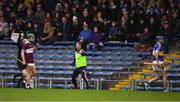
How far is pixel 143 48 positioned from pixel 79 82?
331cm

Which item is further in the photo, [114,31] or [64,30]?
[64,30]

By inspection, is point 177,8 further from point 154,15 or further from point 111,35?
point 111,35

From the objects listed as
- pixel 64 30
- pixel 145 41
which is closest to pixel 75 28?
pixel 64 30

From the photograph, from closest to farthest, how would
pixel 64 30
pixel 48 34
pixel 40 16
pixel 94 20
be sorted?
pixel 94 20 → pixel 64 30 → pixel 48 34 → pixel 40 16

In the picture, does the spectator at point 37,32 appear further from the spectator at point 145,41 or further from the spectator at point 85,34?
the spectator at point 145,41

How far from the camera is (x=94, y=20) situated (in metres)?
26.3

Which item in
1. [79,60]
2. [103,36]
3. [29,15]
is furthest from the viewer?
[29,15]

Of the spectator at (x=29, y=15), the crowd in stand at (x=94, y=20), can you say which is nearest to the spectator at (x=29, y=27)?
the crowd in stand at (x=94, y=20)

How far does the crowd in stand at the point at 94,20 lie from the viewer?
83.2 feet

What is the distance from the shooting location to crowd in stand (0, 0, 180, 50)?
83.2 ft

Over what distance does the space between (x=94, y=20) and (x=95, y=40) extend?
0.85m

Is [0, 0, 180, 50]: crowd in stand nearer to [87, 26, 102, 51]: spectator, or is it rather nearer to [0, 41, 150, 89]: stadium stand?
[87, 26, 102, 51]: spectator

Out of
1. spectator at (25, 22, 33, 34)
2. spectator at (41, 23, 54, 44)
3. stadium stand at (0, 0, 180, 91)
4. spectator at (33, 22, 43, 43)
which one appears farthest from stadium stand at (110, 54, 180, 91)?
spectator at (25, 22, 33, 34)

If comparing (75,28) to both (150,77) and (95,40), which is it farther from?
(150,77)
